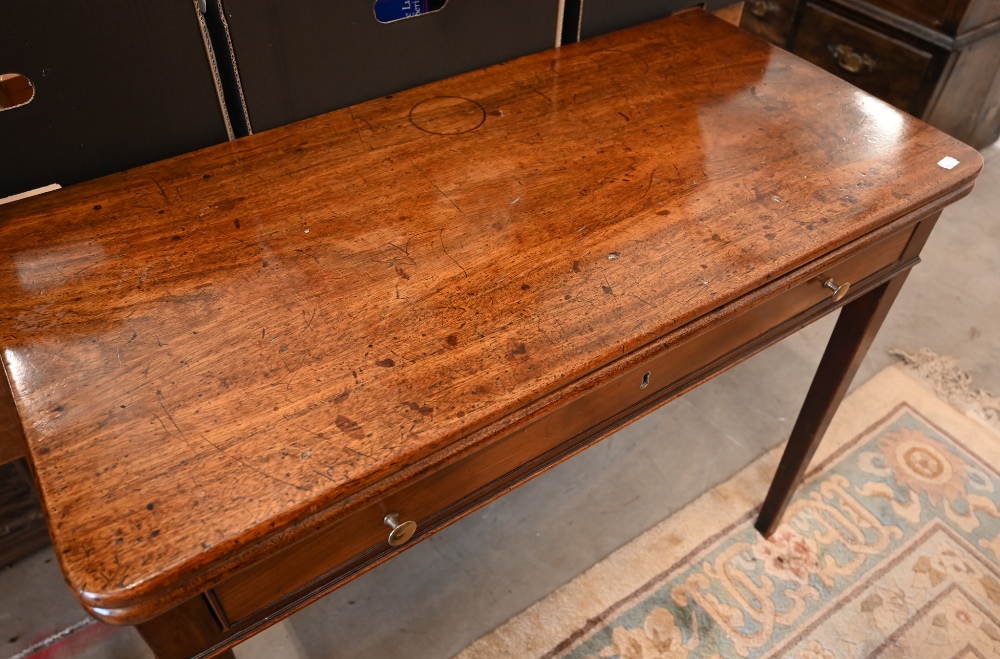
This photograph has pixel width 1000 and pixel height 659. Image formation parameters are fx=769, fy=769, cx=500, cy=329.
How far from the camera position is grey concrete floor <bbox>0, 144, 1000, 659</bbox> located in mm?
1187

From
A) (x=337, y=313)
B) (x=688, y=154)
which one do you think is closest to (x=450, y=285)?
(x=337, y=313)

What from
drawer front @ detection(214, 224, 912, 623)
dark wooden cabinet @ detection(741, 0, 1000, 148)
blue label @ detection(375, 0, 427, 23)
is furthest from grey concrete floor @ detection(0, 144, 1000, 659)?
blue label @ detection(375, 0, 427, 23)

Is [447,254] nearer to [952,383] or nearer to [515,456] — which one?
[515,456]

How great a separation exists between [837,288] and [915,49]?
1.26 meters

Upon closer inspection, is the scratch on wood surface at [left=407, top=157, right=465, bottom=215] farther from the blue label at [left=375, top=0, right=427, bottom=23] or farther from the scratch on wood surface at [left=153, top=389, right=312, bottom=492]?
the scratch on wood surface at [left=153, top=389, right=312, bottom=492]

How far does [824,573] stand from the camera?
1270 mm

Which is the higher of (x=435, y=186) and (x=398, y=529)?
(x=435, y=186)

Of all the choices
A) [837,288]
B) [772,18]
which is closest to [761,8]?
[772,18]

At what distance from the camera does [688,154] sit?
0.87 m

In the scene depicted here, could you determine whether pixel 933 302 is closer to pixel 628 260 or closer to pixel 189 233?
pixel 628 260

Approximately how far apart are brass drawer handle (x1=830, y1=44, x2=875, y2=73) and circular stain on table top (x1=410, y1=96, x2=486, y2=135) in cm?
139

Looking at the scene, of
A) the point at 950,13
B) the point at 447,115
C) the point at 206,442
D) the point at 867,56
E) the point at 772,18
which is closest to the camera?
the point at 206,442

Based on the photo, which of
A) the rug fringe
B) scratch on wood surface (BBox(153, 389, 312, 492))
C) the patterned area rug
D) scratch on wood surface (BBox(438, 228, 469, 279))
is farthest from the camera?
the rug fringe

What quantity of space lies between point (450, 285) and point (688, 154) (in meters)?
0.34
